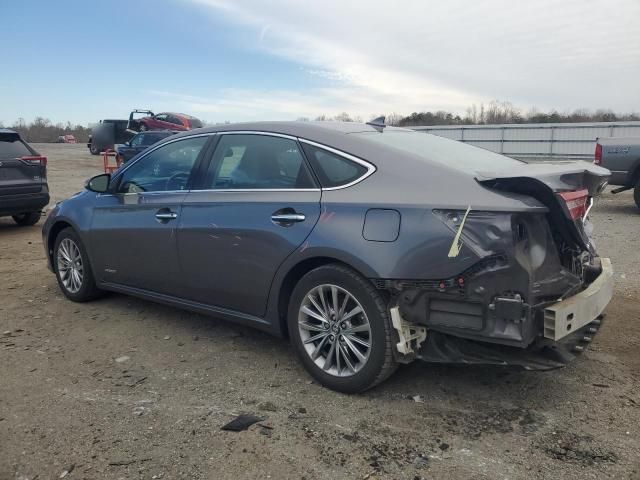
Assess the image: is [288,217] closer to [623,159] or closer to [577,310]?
[577,310]

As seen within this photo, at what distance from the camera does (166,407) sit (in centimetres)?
338

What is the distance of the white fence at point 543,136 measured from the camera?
73.6ft

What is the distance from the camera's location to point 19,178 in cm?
935

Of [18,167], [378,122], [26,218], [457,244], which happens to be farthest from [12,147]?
[457,244]

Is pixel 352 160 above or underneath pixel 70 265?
above

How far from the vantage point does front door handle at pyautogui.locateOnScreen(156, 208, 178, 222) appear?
438cm

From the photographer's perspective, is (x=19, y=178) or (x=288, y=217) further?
(x=19, y=178)

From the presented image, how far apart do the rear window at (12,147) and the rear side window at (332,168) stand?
745 centimetres

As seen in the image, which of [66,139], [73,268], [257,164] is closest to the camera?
[257,164]

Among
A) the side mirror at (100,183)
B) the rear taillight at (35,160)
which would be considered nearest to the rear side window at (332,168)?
the side mirror at (100,183)

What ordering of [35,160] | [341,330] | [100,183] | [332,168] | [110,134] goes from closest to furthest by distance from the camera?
1. [341,330]
2. [332,168]
3. [100,183]
4. [35,160]
5. [110,134]

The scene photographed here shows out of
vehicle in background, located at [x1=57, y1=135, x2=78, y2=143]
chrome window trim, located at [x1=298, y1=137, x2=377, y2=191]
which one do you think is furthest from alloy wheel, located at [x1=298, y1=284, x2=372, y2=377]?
vehicle in background, located at [x1=57, y1=135, x2=78, y2=143]

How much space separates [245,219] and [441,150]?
1.40m

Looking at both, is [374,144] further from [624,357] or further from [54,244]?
[54,244]
